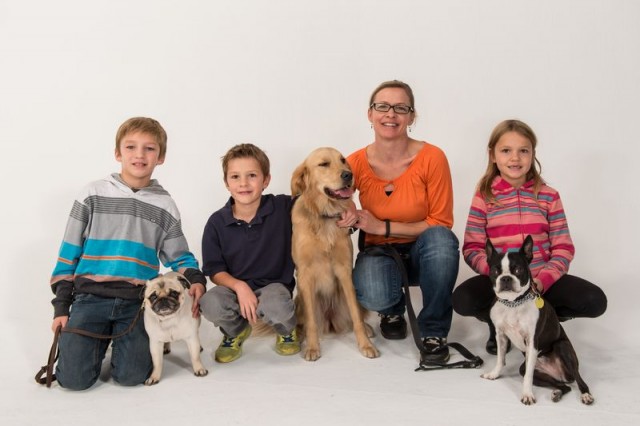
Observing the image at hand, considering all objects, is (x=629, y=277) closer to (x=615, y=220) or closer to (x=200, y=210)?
(x=615, y=220)

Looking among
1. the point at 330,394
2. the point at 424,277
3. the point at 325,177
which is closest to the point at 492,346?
the point at 424,277

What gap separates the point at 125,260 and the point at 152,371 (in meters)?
0.57

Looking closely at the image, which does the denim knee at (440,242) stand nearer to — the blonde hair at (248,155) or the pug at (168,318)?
the blonde hair at (248,155)

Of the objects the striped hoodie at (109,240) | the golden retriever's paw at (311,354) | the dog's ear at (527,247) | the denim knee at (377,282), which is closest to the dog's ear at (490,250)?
the dog's ear at (527,247)

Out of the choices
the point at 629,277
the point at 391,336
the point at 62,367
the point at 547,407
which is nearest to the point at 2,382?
the point at 62,367

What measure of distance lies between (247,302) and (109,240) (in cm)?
76

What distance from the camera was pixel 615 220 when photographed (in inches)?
161

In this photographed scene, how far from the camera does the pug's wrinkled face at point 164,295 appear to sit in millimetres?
2779

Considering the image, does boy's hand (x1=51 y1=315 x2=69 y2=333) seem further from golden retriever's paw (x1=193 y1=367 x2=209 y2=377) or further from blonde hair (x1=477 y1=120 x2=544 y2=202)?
blonde hair (x1=477 y1=120 x2=544 y2=202)

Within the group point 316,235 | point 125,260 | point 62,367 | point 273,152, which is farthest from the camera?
point 273,152

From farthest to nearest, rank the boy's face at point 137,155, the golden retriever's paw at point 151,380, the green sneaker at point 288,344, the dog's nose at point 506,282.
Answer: the green sneaker at point 288,344, the boy's face at point 137,155, the golden retriever's paw at point 151,380, the dog's nose at point 506,282

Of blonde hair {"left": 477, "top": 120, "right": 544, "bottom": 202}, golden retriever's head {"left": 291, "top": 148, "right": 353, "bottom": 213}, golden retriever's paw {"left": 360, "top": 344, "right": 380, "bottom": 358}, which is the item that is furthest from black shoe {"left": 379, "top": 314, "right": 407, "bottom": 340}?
blonde hair {"left": 477, "top": 120, "right": 544, "bottom": 202}

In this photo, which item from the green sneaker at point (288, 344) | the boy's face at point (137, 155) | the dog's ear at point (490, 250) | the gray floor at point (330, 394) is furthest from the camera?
the green sneaker at point (288, 344)

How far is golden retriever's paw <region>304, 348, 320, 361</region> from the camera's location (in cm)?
317
